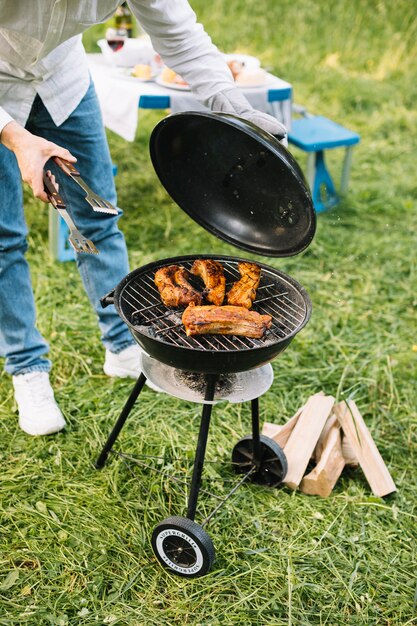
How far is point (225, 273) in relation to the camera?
9.30 ft

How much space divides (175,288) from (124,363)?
3.96 feet

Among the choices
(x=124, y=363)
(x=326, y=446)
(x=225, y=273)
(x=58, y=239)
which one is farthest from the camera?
(x=58, y=239)

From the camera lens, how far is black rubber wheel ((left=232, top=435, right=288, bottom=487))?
299cm

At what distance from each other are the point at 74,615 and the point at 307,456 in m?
1.22

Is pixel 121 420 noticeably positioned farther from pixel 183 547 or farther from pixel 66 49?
pixel 66 49

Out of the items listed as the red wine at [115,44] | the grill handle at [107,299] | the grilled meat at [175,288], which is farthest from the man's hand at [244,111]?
the red wine at [115,44]

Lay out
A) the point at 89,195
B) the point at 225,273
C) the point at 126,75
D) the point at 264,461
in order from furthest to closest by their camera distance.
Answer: the point at 126,75, the point at 264,461, the point at 225,273, the point at 89,195

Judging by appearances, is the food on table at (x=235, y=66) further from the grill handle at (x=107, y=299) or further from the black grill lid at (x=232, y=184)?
the grill handle at (x=107, y=299)

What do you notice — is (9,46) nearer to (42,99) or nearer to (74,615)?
(42,99)

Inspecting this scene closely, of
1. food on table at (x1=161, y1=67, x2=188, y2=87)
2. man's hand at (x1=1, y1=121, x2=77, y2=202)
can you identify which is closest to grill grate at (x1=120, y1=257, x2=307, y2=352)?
man's hand at (x1=1, y1=121, x2=77, y2=202)

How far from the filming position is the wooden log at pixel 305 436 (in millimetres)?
3059

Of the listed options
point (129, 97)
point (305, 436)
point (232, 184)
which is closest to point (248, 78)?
point (129, 97)

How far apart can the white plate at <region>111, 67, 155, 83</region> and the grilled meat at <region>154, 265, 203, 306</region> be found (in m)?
2.76

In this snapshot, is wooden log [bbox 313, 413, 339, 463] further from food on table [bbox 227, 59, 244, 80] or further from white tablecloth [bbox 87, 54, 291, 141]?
food on table [bbox 227, 59, 244, 80]
